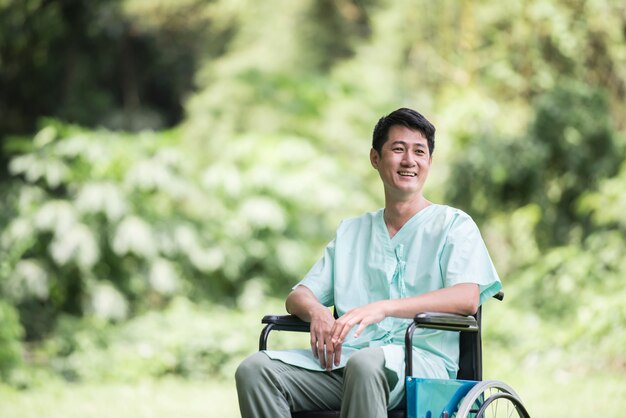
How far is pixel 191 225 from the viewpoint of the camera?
8.34 meters

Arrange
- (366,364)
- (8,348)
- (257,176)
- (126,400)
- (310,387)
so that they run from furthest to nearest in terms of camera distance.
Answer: (257,176), (8,348), (126,400), (310,387), (366,364)

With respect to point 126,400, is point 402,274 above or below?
above

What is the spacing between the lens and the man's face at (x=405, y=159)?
265cm

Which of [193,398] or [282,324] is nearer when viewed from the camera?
[282,324]

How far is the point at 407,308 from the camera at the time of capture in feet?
8.12

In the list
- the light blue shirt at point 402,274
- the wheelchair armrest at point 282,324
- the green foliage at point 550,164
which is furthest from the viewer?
the green foliage at point 550,164

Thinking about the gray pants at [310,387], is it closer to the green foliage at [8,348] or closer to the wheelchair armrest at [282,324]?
the wheelchair armrest at [282,324]

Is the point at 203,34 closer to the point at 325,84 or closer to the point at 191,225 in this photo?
the point at 325,84

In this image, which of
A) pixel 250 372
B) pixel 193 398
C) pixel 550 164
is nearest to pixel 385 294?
pixel 250 372

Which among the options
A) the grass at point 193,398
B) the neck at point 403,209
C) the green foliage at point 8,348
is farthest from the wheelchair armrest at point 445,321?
the green foliage at point 8,348

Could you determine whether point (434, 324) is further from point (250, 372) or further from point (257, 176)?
point (257, 176)

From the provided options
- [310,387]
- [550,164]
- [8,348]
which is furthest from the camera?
[550,164]

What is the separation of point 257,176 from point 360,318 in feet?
21.4

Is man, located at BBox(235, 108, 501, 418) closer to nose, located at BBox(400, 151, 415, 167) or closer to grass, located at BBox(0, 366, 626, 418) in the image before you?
nose, located at BBox(400, 151, 415, 167)
